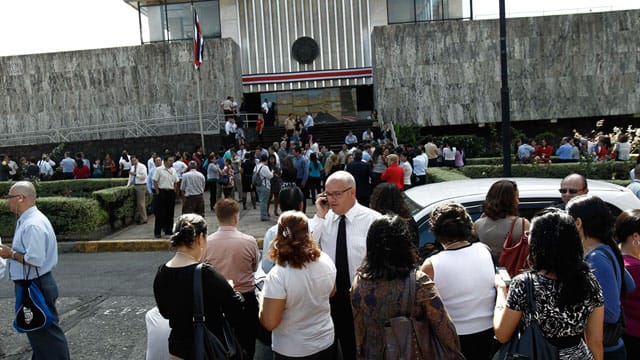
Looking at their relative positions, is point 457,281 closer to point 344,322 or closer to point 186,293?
point 344,322

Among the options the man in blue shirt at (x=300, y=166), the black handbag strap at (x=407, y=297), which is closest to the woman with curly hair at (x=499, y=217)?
the black handbag strap at (x=407, y=297)

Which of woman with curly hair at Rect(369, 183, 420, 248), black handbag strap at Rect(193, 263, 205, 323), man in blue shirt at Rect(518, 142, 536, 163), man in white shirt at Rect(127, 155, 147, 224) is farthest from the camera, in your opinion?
man in blue shirt at Rect(518, 142, 536, 163)

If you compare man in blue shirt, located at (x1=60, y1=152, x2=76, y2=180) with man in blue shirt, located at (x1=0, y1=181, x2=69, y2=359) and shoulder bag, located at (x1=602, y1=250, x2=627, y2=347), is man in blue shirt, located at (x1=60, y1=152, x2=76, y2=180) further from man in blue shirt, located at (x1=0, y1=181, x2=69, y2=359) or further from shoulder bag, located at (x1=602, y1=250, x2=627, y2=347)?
shoulder bag, located at (x1=602, y1=250, x2=627, y2=347)

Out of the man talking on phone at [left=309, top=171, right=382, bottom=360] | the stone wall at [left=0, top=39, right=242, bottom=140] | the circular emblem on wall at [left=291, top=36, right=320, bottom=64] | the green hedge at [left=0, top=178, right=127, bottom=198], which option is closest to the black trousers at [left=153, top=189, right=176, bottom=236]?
the green hedge at [left=0, top=178, right=127, bottom=198]

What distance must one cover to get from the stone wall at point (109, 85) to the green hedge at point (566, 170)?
567 inches

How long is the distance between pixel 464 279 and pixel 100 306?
5.43m

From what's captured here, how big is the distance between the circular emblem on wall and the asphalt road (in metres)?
20.1

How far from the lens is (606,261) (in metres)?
3.07

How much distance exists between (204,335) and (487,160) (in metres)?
18.3

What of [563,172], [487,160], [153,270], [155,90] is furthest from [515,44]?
[153,270]

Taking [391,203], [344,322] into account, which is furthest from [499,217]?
[344,322]

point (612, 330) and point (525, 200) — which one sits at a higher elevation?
point (525, 200)

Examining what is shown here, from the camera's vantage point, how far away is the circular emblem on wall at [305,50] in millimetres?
28891

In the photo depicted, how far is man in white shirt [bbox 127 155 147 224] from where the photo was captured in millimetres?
13359
